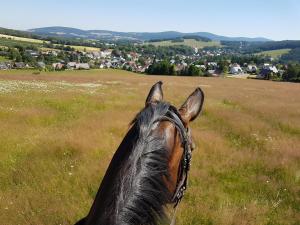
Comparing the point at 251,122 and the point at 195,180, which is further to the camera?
the point at 251,122

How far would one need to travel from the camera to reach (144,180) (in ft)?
7.39

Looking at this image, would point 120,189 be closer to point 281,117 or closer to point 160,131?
point 160,131

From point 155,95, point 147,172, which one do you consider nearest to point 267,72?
point 155,95

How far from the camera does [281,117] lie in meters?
19.6

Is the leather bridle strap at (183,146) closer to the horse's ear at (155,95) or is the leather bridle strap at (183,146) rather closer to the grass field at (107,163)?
the horse's ear at (155,95)

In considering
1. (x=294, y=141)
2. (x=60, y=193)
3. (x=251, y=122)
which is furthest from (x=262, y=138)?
(x=60, y=193)

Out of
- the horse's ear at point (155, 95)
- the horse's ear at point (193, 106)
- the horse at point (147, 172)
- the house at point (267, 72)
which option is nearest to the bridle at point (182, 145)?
the horse at point (147, 172)

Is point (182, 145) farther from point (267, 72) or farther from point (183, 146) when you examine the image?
point (267, 72)

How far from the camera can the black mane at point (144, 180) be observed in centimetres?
217

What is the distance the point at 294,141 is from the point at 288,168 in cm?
389

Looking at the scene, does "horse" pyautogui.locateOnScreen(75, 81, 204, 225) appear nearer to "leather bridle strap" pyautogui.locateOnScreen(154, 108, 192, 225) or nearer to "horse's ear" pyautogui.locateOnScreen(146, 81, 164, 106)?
"leather bridle strap" pyautogui.locateOnScreen(154, 108, 192, 225)

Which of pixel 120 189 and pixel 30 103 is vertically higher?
pixel 120 189

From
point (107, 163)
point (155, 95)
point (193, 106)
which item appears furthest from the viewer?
point (107, 163)

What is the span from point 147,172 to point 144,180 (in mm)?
52
